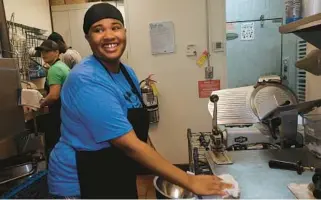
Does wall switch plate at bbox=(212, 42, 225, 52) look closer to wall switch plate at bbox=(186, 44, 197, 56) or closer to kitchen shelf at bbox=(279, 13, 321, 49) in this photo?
wall switch plate at bbox=(186, 44, 197, 56)

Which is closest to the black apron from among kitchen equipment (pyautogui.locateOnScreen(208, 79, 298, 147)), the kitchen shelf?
kitchen equipment (pyautogui.locateOnScreen(208, 79, 298, 147))

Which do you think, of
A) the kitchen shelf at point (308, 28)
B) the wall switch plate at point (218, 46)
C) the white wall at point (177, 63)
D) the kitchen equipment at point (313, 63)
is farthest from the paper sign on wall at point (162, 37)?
the kitchen shelf at point (308, 28)

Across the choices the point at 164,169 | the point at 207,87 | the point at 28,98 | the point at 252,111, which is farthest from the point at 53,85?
the point at 164,169

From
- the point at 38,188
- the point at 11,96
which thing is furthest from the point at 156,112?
the point at 38,188

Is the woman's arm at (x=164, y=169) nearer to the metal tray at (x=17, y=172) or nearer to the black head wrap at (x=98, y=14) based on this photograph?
the black head wrap at (x=98, y=14)

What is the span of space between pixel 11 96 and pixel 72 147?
100 centimetres

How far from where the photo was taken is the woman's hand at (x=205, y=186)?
0.92 metres

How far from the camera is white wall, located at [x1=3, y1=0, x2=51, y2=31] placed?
2.68 meters

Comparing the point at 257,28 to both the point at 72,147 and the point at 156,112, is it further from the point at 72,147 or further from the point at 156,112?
the point at 72,147

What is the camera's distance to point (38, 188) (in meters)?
1.42

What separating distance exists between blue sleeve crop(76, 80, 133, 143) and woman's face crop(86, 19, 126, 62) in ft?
0.61

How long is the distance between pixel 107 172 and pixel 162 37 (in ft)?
7.26

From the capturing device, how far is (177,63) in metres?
3.12

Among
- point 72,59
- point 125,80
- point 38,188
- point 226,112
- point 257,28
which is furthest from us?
point 257,28
